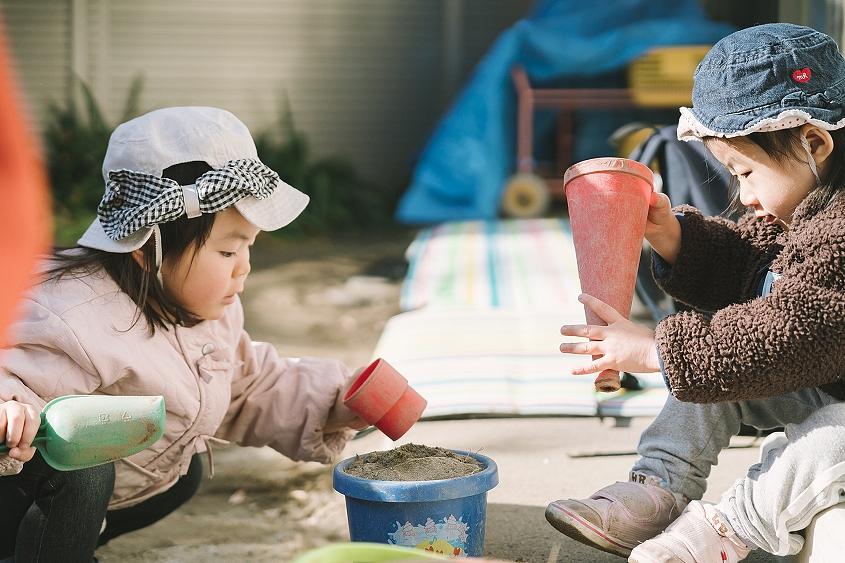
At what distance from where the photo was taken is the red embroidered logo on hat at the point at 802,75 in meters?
1.66

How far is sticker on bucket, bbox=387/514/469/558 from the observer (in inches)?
64.8

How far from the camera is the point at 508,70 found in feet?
22.2

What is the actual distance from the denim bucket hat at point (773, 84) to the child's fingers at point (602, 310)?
337 mm

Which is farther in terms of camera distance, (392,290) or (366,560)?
(392,290)

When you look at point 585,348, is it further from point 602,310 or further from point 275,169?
point 275,169

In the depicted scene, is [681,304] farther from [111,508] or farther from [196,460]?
[111,508]

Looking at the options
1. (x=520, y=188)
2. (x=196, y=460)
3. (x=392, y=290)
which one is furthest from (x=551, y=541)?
(x=520, y=188)

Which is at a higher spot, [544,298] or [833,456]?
[833,456]

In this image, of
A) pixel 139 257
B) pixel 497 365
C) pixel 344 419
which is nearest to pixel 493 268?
pixel 497 365

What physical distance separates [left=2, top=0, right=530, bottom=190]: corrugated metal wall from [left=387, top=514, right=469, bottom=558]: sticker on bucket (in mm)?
6314

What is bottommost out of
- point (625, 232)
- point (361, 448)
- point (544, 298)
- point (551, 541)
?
point (544, 298)

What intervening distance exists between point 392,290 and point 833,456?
3650 millimetres

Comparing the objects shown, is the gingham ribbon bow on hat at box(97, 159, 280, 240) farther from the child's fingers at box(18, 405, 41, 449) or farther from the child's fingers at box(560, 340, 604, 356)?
the child's fingers at box(560, 340, 604, 356)

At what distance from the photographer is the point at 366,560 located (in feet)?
3.87
